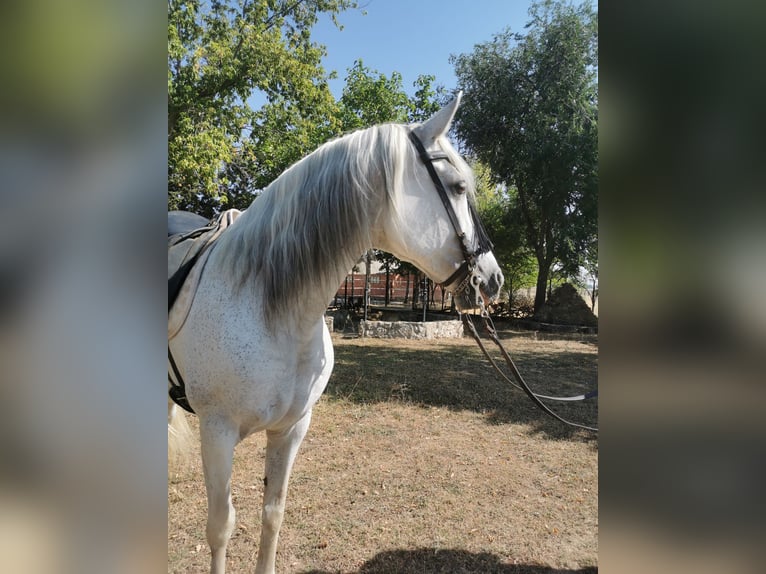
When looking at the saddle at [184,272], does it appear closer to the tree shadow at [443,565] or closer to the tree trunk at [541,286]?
the tree shadow at [443,565]

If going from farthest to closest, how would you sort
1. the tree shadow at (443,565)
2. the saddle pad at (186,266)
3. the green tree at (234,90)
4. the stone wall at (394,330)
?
1. the stone wall at (394,330)
2. the green tree at (234,90)
3. the tree shadow at (443,565)
4. the saddle pad at (186,266)

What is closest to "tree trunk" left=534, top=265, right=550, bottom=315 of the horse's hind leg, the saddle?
the saddle

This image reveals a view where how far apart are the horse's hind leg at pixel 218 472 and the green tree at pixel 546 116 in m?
11.6

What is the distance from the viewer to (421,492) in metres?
3.18

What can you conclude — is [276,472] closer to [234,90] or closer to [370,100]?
[234,90]

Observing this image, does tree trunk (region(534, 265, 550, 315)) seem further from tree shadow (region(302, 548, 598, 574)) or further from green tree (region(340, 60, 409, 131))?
tree shadow (region(302, 548, 598, 574))

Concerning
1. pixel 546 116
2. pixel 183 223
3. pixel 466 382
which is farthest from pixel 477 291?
pixel 546 116

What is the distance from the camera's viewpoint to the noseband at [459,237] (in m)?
1.40

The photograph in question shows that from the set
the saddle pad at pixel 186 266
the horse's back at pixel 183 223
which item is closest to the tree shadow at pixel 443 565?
the saddle pad at pixel 186 266

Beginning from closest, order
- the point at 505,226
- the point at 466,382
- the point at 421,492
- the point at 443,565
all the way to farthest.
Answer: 1. the point at 443,565
2. the point at 421,492
3. the point at 466,382
4. the point at 505,226

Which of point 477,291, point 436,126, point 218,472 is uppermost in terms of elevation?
point 436,126

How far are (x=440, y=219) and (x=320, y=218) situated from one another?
0.40m
